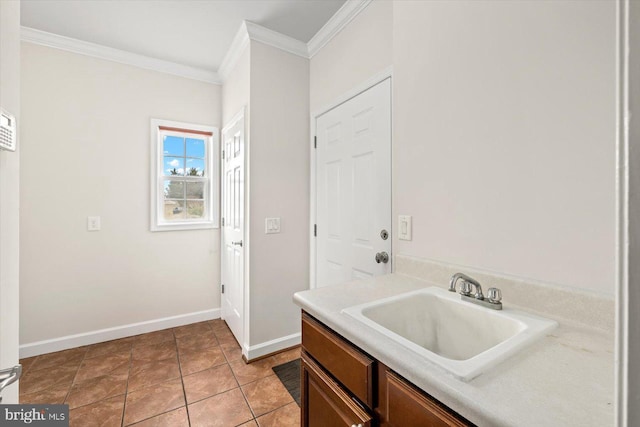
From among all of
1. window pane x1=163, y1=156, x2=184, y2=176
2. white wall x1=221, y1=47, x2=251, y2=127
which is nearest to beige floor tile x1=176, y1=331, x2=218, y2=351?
window pane x1=163, y1=156, x2=184, y2=176

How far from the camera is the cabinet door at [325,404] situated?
797 mm

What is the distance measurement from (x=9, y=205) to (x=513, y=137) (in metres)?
1.78

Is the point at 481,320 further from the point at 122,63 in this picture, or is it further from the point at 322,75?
the point at 122,63

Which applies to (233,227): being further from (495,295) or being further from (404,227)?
(495,295)

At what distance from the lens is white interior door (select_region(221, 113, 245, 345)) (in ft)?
7.72

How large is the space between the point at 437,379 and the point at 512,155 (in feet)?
2.72

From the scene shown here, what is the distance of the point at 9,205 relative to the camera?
0.93 meters

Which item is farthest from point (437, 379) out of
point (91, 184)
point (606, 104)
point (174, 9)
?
point (91, 184)

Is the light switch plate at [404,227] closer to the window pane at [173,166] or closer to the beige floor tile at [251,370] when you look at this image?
the beige floor tile at [251,370]

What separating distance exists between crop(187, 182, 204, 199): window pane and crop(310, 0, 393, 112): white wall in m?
1.53

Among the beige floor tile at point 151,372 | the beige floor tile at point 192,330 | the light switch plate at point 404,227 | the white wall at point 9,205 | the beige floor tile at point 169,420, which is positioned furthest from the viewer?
the beige floor tile at point 192,330

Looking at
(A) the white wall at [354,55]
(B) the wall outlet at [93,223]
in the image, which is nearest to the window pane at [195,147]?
(B) the wall outlet at [93,223]

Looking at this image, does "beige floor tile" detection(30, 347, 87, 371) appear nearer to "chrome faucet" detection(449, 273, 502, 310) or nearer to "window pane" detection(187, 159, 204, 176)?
"window pane" detection(187, 159, 204, 176)

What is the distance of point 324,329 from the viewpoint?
0.95 metres
